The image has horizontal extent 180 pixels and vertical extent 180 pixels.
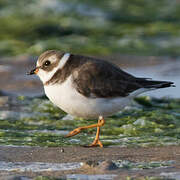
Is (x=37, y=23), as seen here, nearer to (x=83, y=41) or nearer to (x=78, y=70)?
(x=83, y=41)

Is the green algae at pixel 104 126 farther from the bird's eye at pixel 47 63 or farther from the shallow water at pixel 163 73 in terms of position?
the bird's eye at pixel 47 63

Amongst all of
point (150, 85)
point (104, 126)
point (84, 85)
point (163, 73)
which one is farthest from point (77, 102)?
point (163, 73)

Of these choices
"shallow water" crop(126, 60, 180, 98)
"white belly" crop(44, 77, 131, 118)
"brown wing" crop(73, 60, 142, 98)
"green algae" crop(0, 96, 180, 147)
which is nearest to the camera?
"white belly" crop(44, 77, 131, 118)

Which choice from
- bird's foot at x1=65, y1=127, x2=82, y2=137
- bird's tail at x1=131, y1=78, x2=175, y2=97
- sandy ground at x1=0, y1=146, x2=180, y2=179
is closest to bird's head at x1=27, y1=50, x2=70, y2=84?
bird's foot at x1=65, y1=127, x2=82, y2=137

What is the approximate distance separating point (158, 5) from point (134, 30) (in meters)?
2.84

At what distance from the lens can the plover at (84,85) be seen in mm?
5379

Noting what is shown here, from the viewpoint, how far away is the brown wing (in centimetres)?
546

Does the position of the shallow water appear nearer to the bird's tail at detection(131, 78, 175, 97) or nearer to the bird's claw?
the bird's tail at detection(131, 78, 175, 97)

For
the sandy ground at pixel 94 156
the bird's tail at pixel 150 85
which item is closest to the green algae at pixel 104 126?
the sandy ground at pixel 94 156

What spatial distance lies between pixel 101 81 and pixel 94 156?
962mm

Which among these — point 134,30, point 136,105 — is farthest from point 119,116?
point 134,30

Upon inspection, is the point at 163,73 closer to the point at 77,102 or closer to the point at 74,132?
the point at 74,132

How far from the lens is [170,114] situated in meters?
7.14

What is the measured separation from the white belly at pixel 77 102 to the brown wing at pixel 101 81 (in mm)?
68
